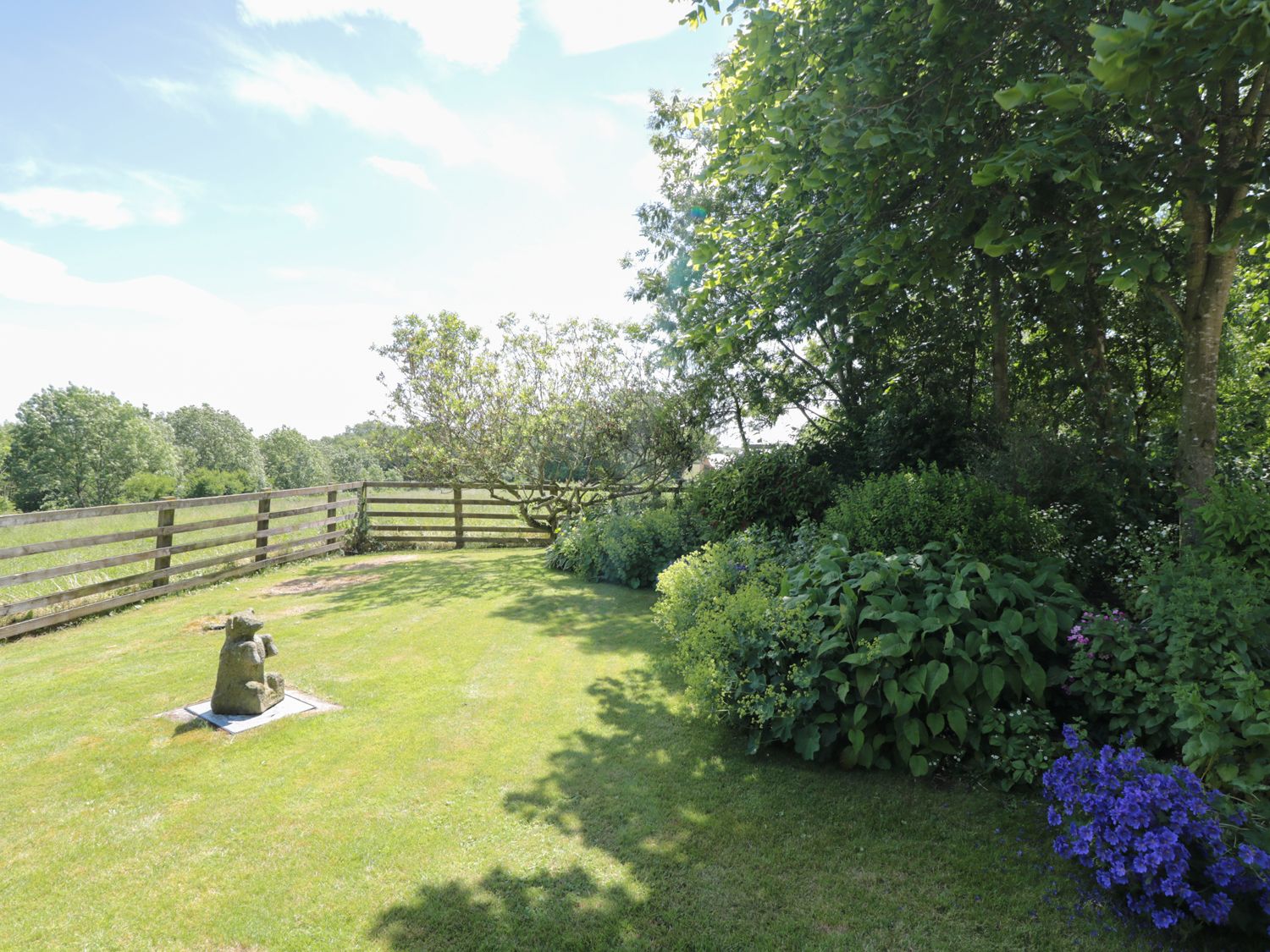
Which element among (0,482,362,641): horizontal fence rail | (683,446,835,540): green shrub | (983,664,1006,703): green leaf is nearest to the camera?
(983,664,1006,703): green leaf

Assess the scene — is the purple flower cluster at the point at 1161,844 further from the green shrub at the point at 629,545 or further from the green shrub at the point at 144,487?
the green shrub at the point at 144,487

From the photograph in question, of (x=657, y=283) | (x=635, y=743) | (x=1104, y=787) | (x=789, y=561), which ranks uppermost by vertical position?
(x=657, y=283)

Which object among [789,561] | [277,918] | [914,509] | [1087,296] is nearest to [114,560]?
[277,918]

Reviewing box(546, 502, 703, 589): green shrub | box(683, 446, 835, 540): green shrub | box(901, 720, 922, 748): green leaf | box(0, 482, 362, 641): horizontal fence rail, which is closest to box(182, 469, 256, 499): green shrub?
box(0, 482, 362, 641): horizontal fence rail

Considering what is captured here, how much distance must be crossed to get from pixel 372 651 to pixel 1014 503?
19.1 feet

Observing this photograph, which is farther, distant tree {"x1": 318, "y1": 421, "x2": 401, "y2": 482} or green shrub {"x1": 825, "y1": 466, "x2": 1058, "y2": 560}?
distant tree {"x1": 318, "y1": 421, "x2": 401, "y2": 482}

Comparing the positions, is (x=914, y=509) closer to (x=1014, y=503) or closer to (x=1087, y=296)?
(x=1014, y=503)

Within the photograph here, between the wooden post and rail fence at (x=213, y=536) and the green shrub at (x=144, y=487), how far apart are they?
16.6 m

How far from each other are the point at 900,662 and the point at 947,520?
5.77ft

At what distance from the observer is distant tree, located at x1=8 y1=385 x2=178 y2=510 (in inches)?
1209

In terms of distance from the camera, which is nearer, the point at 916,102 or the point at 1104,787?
the point at 1104,787

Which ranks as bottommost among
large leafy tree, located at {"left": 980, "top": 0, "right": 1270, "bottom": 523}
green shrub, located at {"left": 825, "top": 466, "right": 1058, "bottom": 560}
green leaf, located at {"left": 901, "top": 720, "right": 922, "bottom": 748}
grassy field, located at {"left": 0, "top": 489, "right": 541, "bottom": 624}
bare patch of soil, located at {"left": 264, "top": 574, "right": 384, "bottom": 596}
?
bare patch of soil, located at {"left": 264, "top": 574, "right": 384, "bottom": 596}

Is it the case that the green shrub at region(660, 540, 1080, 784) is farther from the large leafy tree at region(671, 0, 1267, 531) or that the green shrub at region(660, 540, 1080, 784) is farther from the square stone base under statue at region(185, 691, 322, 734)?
the square stone base under statue at region(185, 691, 322, 734)

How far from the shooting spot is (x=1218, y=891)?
1959 millimetres
